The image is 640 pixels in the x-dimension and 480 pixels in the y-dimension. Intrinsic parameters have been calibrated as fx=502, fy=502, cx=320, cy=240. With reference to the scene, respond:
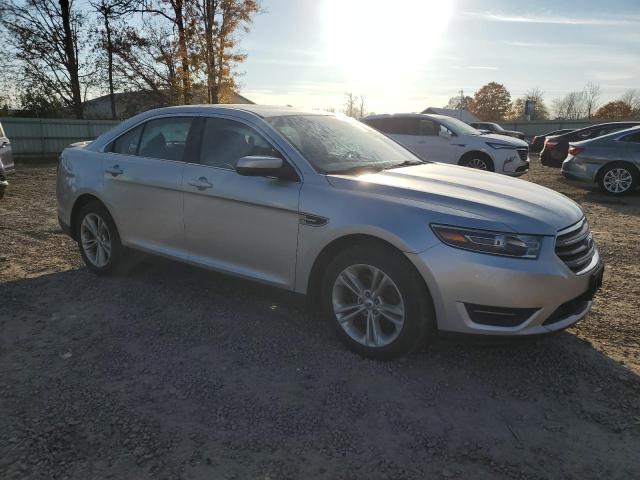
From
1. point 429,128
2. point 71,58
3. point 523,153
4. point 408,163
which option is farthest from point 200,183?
point 71,58

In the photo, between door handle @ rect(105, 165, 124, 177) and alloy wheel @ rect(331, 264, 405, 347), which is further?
door handle @ rect(105, 165, 124, 177)

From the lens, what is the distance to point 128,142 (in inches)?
189

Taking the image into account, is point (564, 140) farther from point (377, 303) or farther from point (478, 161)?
point (377, 303)

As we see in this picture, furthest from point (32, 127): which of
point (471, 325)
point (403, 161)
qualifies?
point (471, 325)

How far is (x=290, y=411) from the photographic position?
278 cm

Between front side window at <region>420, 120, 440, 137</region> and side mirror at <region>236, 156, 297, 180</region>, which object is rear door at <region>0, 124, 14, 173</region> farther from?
front side window at <region>420, 120, 440, 137</region>

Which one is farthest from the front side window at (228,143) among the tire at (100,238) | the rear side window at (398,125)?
the rear side window at (398,125)

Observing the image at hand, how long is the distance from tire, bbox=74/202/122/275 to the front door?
1.10 meters

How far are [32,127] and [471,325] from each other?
74.4 feet

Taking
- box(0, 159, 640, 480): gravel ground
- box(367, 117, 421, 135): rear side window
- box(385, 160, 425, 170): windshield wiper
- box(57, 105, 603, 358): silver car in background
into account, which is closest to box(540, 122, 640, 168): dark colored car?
box(367, 117, 421, 135): rear side window

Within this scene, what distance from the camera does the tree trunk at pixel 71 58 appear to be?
25298 millimetres

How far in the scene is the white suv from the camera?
38.4 feet

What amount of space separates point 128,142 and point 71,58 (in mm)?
25701

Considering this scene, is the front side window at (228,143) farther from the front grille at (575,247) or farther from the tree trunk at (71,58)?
the tree trunk at (71,58)
